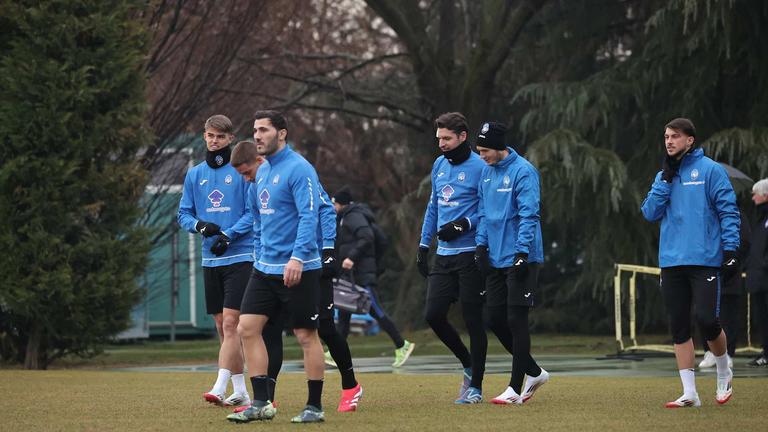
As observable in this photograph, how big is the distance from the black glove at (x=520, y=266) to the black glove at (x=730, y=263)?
1381 mm

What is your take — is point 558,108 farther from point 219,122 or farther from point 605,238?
point 219,122

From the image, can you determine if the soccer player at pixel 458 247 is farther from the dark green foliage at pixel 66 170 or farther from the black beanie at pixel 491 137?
the dark green foliage at pixel 66 170

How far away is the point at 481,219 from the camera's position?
1075 cm

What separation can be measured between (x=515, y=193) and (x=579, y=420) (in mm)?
2132

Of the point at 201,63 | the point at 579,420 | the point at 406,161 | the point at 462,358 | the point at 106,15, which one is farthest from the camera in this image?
the point at 406,161

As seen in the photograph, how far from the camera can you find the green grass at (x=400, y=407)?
8789 millimetres

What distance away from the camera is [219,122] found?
10.7 metres

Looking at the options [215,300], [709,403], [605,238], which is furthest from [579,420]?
[605,238]

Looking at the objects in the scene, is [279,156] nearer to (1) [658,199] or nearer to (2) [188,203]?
(2) [188,203]

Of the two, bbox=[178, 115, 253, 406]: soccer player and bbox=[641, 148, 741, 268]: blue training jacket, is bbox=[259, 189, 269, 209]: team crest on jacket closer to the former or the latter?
bbox=[178, 115, 253, 406]: soccer player

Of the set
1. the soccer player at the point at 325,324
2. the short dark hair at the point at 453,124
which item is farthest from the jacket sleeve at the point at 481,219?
the soccer player at the point at 325,324

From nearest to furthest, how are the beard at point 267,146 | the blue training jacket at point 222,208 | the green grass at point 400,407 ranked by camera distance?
the green grass at point 400,407 < the beard at point 267,146 < the blue training jacket at point 222,208

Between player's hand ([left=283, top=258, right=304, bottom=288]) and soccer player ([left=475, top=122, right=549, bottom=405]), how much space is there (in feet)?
6.53

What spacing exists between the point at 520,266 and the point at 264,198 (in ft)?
6.72
